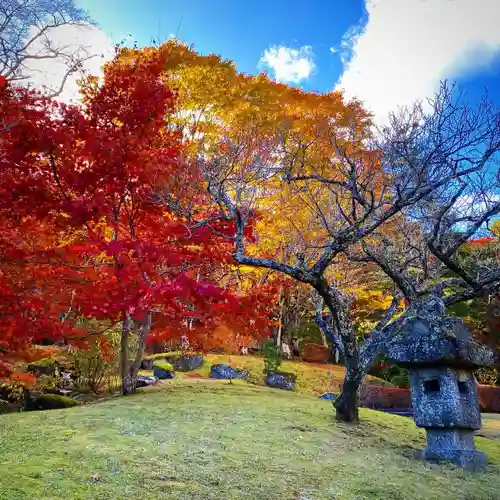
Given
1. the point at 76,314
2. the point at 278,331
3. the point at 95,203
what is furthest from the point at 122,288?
the point at 278,331

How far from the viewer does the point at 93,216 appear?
10.5 m

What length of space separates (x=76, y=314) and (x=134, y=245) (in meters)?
4.66

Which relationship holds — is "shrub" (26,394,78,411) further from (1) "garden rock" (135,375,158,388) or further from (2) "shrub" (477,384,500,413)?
(2) "shrub" (477,384,500,413)

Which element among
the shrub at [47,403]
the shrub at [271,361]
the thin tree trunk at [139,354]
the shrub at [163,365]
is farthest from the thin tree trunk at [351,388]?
the shrub at [163,365]

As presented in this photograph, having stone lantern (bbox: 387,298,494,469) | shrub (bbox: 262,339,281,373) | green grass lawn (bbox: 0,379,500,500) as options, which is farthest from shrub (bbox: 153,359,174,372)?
stone lantern (bbox: 387,298,494,469)

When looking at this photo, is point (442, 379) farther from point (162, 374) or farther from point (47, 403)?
point (162, 374)

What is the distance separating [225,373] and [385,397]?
7.01 metres

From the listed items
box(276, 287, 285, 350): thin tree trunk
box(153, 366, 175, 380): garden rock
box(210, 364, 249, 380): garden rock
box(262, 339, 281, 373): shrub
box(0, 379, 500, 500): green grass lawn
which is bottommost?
box(0, 379, 500, 500): green grass lawn

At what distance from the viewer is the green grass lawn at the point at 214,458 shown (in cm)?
461

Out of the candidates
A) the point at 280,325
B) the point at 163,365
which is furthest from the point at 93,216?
the point at 280,325

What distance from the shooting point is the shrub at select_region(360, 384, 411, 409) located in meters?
19.5

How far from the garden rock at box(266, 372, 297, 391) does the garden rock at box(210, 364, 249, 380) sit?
0.96 meters

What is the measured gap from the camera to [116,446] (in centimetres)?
602

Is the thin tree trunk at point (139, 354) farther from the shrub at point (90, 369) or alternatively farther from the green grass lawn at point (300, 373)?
the green grass lawn at point (300, 373)
